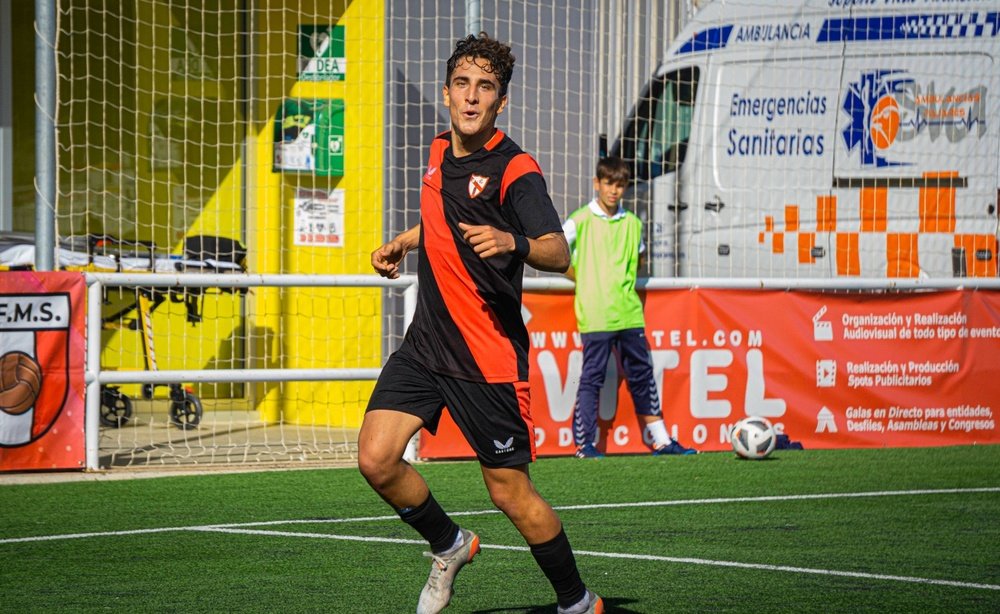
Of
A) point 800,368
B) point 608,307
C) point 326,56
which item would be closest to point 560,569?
point 608,307

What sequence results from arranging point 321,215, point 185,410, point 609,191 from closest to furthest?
1. point 609,191
2. point 185,410
3. point 321,215

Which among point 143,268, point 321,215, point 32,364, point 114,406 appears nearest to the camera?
point 32,364

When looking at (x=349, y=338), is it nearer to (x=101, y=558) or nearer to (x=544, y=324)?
(x=544, y=324)

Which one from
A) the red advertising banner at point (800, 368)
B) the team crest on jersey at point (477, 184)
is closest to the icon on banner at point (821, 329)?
the red advertising banner at point (800, 368)

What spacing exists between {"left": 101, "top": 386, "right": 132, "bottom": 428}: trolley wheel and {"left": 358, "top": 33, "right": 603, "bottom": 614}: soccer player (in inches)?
272

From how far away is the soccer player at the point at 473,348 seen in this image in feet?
16.0

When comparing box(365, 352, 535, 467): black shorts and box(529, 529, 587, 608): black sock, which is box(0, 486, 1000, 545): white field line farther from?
box(529, 529, 587, 608): black sock

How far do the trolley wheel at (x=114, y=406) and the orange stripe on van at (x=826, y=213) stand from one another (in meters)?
6.58

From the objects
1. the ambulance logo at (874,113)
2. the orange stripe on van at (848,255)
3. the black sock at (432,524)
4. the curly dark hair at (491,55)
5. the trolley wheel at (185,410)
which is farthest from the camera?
the ambulance logo at (874,113)

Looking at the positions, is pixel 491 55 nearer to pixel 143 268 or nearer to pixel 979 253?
pixel 143 268

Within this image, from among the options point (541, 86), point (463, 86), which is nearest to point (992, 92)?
point (541, 86)

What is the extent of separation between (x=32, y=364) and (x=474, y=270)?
5.22m

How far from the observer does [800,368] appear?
11.1m

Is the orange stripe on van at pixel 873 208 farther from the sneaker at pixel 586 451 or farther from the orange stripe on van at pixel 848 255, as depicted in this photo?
the sneaker at pixel 586 451
